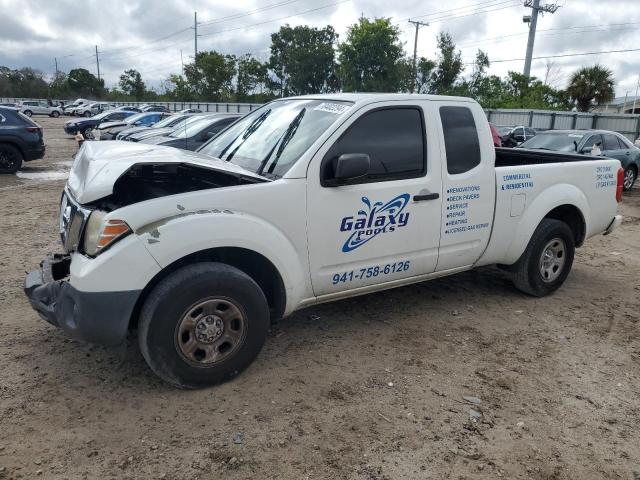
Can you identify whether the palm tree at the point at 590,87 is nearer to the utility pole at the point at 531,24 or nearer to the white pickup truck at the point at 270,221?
the utility pole at the point at 531,24

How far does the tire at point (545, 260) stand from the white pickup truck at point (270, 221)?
0.57 feet

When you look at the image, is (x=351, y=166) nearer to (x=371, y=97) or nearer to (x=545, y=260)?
(x=371, y=97)

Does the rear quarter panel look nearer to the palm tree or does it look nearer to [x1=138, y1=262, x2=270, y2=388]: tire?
[x1=138, y1=262, x2=270, y2=388]: tire

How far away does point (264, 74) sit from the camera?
6097 centimetres

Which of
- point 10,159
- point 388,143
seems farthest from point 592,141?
point 10,159

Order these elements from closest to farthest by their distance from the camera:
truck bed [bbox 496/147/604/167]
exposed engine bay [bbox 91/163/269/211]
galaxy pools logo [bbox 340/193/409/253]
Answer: exposed engine bay [bbox 91/163/269/211], galaxy pools logo [bbox 340/193/409/253], truck bed [bbox 496/147/604/167]

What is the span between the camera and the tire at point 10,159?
1302 cm

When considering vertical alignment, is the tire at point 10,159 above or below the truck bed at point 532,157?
below

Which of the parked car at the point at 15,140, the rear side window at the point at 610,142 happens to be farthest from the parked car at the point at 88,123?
the rear side window at the point at 610,142

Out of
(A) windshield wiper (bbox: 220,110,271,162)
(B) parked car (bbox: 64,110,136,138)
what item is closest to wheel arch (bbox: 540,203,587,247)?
(A) windshield wiper (bbox: 220,110,271,162)

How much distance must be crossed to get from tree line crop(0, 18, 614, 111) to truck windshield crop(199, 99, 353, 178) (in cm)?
3726

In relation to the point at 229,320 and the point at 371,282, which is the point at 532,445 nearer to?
the point at 371,282

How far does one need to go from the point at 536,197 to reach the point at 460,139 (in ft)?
3.64

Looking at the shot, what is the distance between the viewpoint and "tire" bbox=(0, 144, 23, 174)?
1302cm
